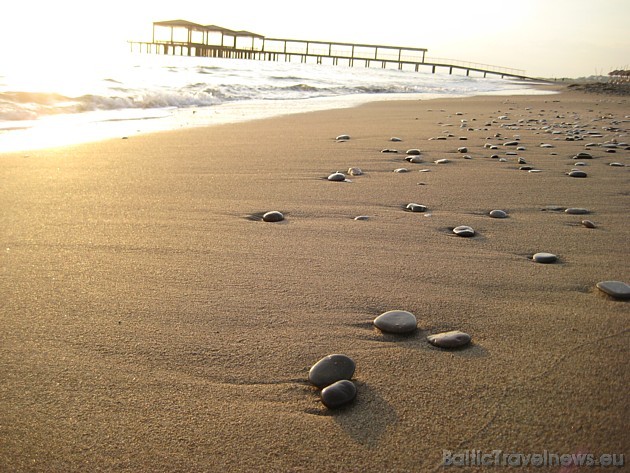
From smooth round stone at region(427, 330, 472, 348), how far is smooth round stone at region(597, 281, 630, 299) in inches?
21.8

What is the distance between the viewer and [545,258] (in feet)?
6.09

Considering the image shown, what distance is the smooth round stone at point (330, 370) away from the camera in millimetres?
1101

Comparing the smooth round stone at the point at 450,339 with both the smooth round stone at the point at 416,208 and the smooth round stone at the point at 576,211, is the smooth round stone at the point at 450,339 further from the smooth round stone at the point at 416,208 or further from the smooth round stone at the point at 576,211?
the smooth round stone at the point at 576,211

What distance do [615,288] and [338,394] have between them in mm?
1005

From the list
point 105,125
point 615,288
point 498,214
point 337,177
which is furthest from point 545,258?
point 105,125

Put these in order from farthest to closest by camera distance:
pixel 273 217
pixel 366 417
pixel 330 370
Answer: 1. pixel 273 217
2. pixel 330 370
3. pixel 366 417

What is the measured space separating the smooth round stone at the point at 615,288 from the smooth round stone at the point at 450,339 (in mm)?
554

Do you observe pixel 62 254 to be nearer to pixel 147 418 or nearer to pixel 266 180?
pixel 147 418

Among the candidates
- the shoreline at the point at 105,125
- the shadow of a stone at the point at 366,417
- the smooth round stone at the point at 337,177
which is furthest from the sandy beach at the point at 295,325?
the shoreline at the point at 105,125

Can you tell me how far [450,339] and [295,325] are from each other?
0.40 meters

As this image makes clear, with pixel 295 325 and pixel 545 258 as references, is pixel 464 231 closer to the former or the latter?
pixel 545 258

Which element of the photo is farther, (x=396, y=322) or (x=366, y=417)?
(x=396, y=322)

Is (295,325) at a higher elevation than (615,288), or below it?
below

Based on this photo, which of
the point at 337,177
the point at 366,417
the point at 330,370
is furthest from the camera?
the point at 337,177
